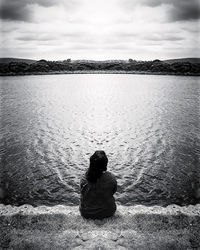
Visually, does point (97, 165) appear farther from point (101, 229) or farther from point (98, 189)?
point (101, 229)

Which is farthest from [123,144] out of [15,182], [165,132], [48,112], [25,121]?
[48,112]

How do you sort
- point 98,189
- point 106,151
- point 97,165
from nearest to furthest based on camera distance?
point 97,165 < point 98,189 < point 106,151

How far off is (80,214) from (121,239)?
1.18 m

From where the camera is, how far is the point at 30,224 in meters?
4.96

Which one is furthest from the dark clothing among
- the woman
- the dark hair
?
the dark hair

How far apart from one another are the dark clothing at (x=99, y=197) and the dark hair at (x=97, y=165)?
16cm

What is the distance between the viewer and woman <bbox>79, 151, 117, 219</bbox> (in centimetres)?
448

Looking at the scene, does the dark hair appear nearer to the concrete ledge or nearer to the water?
the concrete ledge

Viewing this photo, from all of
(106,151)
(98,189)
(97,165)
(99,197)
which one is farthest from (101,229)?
(106,151)

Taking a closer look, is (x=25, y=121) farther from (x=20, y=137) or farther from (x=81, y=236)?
(x=81, y=236)

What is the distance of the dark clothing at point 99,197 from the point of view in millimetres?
4699

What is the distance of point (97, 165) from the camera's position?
4.44 meters

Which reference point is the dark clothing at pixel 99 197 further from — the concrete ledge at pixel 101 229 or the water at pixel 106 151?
the water at pixel 106 151

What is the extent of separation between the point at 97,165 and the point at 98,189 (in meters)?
0.61
